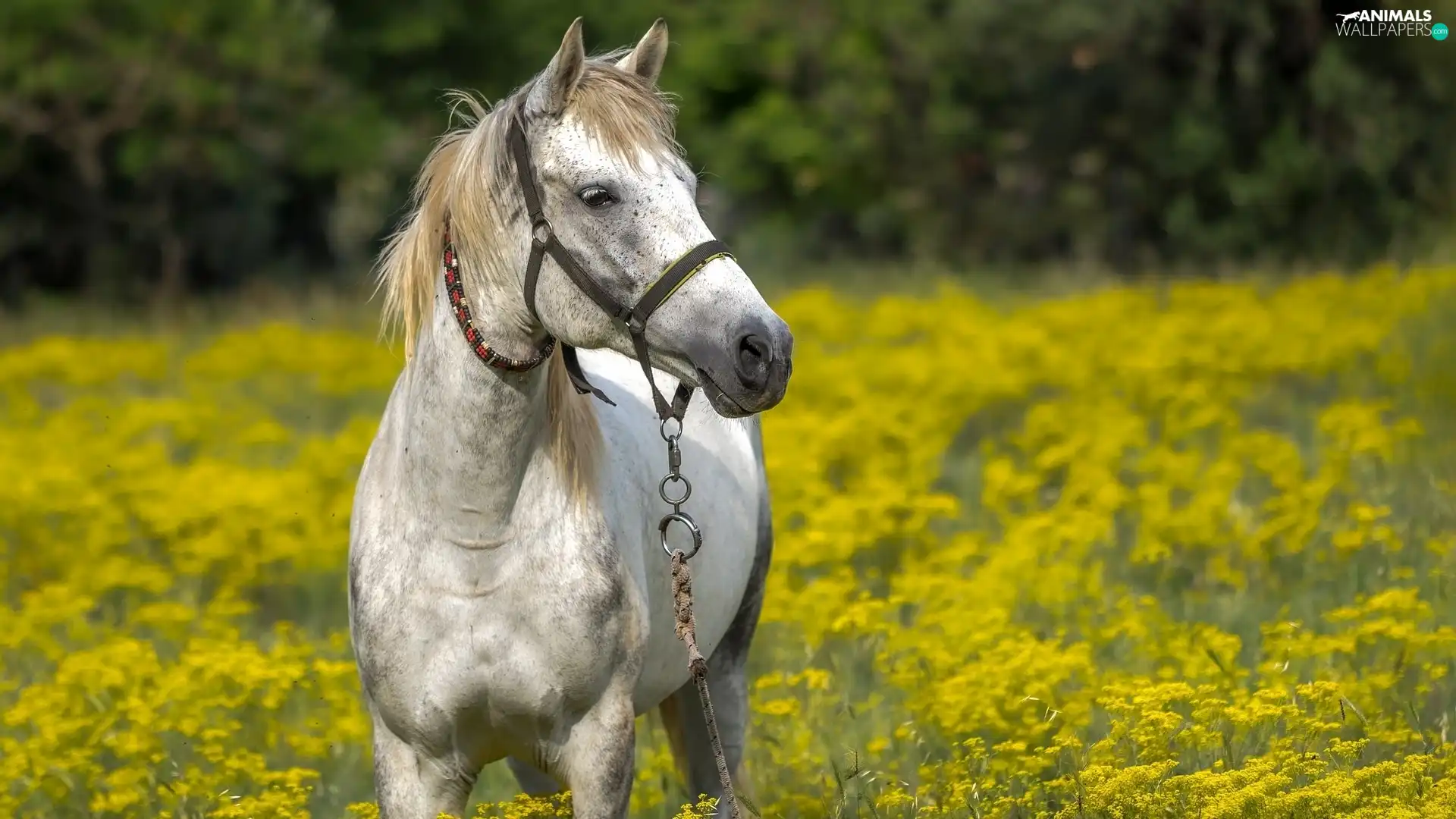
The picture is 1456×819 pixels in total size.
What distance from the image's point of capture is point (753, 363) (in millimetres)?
3113

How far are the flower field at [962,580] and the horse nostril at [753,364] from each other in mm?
1250

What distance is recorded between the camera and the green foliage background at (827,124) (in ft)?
66.7

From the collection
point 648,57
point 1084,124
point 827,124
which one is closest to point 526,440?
point 648,57

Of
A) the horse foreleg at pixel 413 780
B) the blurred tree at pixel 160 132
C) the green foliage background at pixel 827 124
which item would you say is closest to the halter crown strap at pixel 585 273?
the horse foreleg at pixel 413 780

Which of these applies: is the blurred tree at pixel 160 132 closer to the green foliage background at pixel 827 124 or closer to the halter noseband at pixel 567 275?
the green foliage background at pixel 827 124

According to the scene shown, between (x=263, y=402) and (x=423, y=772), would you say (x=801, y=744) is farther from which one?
(x=263, y=402)

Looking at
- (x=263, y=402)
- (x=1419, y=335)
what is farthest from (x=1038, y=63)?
(x=263, y=402)

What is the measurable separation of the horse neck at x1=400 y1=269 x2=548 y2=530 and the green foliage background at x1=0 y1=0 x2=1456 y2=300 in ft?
43.9

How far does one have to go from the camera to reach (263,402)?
12320 millimetres

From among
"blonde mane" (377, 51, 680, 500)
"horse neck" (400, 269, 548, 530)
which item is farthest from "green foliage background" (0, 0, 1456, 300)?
"horse neck" (400, 269, 548, 530)

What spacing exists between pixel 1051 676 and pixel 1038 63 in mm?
19221

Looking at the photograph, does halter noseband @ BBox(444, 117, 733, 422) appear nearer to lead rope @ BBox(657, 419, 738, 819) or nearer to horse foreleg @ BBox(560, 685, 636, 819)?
lead rope @ BBox(657, 419, 738, 819)

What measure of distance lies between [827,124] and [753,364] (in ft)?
80.0

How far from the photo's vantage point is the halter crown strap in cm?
321
